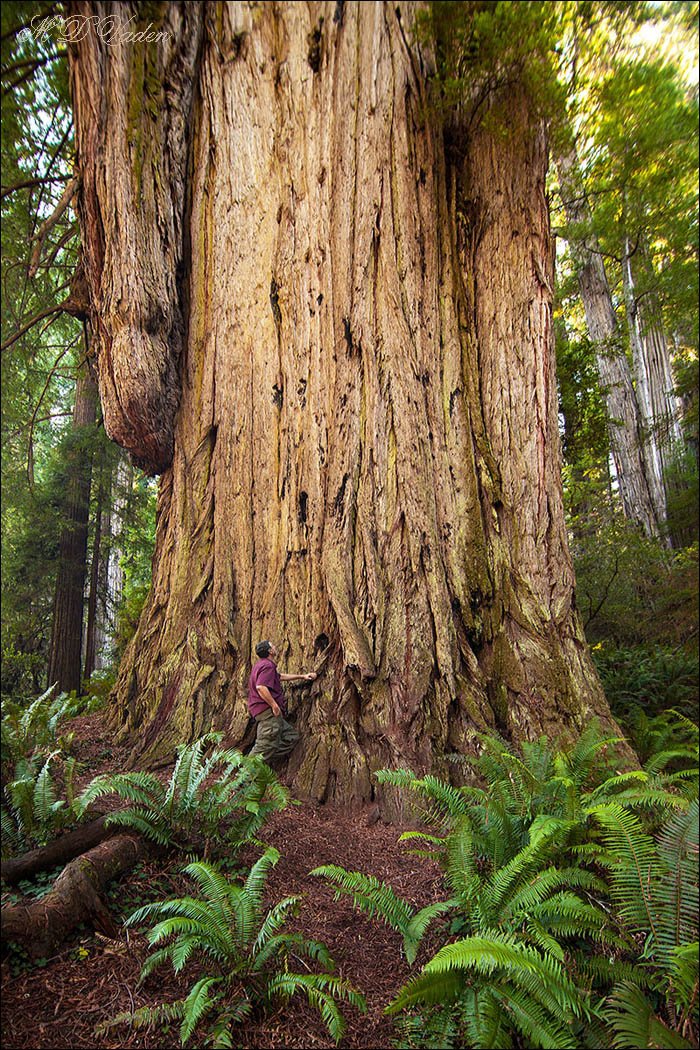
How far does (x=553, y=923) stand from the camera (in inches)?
104

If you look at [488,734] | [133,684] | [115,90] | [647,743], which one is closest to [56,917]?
[488,734]

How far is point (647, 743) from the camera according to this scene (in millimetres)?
5559

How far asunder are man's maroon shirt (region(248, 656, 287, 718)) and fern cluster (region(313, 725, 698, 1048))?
4.62 feet

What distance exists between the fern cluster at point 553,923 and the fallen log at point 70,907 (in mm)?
1041

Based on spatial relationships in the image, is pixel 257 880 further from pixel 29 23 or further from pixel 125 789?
pixel 29 23

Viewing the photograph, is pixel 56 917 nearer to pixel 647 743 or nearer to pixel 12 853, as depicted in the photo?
pixel 12 853

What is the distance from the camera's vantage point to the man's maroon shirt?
187 inches

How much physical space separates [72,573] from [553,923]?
35.3ft

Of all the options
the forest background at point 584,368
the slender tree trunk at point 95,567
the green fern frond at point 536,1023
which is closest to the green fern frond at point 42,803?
the green fern frond at point 536,1023

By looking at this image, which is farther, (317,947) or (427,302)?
(427,302)

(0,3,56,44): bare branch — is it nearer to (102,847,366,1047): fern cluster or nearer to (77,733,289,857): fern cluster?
(77,733,289,857): fern cluster

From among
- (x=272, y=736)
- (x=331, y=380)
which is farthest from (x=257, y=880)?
(x=331, y=380)

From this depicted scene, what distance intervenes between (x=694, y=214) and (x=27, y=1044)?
38.2 feet

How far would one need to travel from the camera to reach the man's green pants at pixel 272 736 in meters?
4.75
